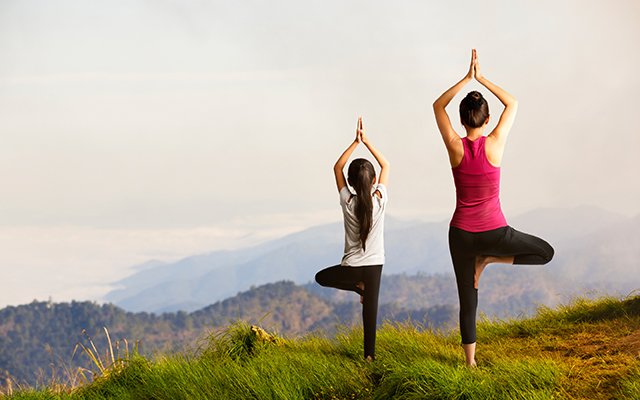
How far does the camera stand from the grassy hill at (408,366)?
690 centimetres

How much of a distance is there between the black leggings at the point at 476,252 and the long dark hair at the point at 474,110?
0.99m

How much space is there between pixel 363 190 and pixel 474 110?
135cm

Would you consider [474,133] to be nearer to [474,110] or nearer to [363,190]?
[474,110]

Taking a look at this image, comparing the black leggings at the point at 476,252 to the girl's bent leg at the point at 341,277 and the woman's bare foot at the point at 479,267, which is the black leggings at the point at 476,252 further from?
the girl's bent leg at the point at 341,277

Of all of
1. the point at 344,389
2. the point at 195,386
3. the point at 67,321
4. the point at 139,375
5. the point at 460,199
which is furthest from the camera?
the point at 67,321

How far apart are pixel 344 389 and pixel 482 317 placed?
3545 millimetres

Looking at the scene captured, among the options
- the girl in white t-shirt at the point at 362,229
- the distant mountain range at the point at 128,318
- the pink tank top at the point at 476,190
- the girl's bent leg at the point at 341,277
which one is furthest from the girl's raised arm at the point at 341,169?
the distant mountain range at the point at 128,318

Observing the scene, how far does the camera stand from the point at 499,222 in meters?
6.86

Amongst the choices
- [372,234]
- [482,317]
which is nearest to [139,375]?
[372,234]

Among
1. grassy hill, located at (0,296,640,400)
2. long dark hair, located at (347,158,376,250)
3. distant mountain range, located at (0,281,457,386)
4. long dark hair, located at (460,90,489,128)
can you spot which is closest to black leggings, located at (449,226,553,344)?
grassy hill, located at (0,296,640,400)

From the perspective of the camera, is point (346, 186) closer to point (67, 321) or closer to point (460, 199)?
point (460, 199)

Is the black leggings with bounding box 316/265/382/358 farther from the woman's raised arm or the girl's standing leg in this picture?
the woman's raised arm

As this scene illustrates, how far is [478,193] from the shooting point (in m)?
6.77

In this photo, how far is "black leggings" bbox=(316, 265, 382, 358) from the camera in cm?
749
